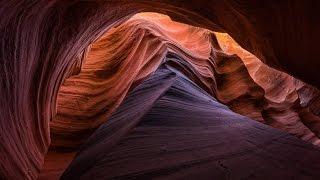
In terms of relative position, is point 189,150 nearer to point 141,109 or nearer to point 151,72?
point 141,109

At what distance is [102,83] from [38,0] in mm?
3741

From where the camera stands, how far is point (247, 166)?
7.19 ft

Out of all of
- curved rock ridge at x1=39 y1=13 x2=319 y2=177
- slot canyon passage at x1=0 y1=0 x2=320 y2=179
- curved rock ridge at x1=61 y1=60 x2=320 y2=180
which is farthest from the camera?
curved rock ridge at x1=39 y1=13 x2=319 y2=177

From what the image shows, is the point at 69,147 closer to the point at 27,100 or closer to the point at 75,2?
the point at 27,100

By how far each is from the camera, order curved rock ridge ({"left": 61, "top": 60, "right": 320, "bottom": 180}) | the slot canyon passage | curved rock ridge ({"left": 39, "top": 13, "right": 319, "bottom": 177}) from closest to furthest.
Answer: curved rock ridge ({"left": 61, "top": 60, "right": 320, "bottom": 180}) → the slot canyon passage → curved rock ridge ({"left": 39, "top": 13, "right": 319, "bottom": 177})

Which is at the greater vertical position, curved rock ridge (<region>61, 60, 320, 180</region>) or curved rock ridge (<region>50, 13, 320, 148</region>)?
curved rock ridge (<region>61, 60, 320, 180</region>)

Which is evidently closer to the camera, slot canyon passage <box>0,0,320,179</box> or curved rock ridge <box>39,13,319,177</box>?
slot canyon passage <box>0,0,320,179</box>

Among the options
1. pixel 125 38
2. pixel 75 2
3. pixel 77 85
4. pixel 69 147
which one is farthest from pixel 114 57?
pixel 75 2

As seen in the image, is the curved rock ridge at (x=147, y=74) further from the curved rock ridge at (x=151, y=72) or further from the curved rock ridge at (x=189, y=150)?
the curved rock ridge at (x=189, y=150)

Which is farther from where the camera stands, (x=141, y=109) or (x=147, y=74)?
(x=147, y=74)

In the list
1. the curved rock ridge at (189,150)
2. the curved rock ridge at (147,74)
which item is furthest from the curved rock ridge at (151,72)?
the curved rock ridge at (189,150)

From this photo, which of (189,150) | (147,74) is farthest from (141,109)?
(147,74)

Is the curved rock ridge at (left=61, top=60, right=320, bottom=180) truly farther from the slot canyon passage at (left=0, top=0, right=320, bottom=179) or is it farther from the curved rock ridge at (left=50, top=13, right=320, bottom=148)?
the curved rock ridge at (left=50, top=13, right=320, bottom=148)

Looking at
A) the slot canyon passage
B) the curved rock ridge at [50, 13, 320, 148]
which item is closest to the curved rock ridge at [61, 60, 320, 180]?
the slot canyon passage
